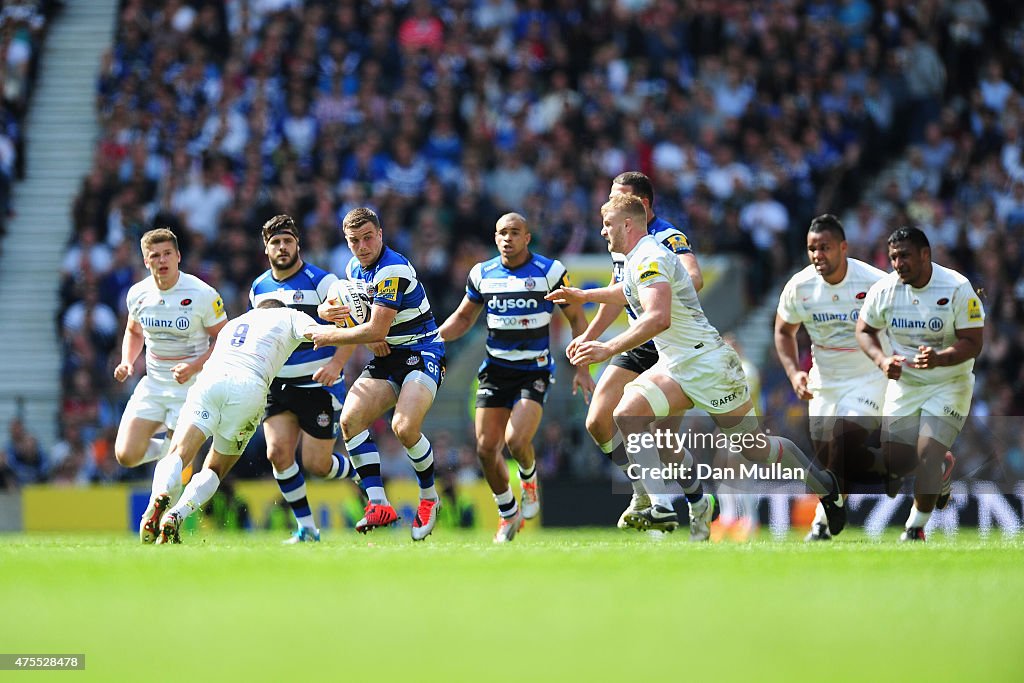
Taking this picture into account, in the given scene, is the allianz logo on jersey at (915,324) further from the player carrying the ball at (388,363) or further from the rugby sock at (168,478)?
the rugby sock at (168,478)

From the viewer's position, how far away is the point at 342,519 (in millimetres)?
18844

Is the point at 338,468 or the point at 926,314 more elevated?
the point at 926,314

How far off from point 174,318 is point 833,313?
228 inches

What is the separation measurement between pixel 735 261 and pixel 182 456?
1230cm

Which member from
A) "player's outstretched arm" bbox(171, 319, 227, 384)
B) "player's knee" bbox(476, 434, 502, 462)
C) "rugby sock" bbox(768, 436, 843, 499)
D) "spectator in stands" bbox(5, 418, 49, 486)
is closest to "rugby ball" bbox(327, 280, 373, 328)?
"player's outstretched arm" bbox(171, 319, 227, 384)

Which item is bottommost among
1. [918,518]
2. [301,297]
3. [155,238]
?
[918,518]

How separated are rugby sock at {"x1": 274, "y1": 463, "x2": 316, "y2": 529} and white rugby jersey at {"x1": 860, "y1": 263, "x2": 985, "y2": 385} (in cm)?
526

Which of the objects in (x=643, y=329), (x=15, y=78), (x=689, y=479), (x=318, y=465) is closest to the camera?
(x=643, y=329)

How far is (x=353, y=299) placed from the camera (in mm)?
12133

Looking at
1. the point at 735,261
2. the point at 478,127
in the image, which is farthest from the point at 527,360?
the point at 478,127

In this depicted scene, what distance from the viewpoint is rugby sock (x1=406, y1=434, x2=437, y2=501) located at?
12.1m

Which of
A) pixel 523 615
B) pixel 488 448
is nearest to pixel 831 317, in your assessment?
pixel 488 448

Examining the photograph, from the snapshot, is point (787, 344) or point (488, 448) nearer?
point (488, 448)

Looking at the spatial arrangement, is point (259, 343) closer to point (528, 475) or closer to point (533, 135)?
point (528, 475)
